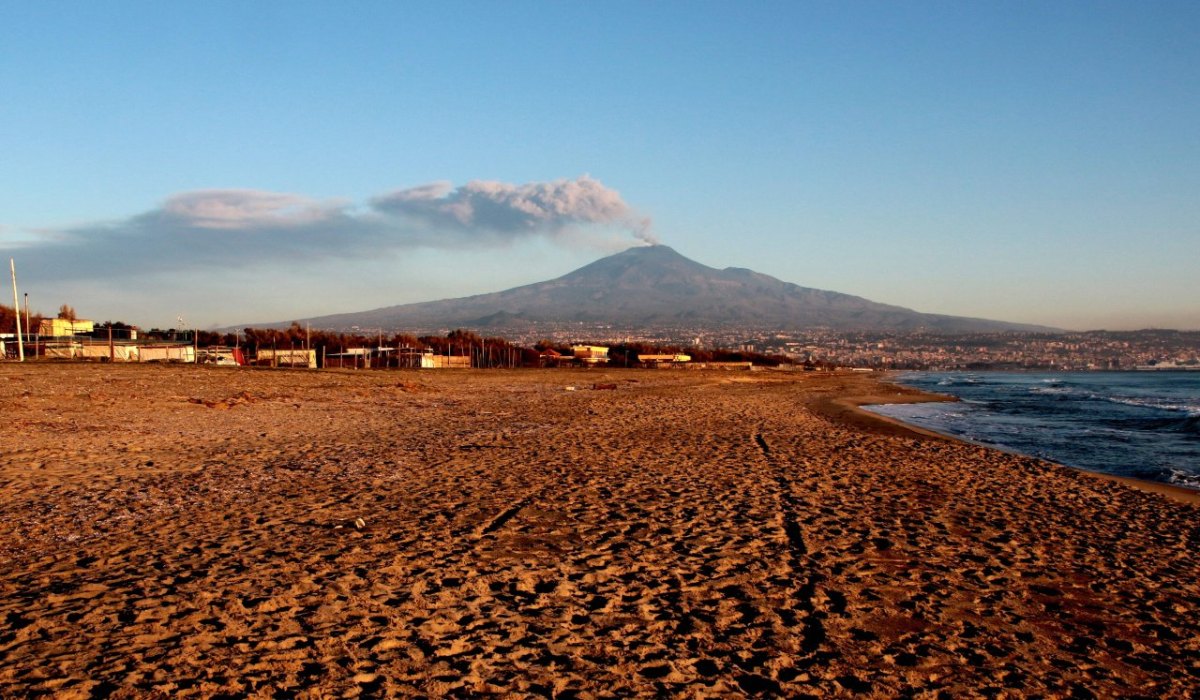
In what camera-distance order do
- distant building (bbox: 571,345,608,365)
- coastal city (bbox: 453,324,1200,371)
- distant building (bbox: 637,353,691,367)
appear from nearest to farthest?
distant building (bbox: 571,345,608,365) < distant building (bbox: 637,353,691,367) < coastal city (bbox: 453,324,1200,371)

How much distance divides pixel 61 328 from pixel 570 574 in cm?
5398

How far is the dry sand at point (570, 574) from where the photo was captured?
4.44m

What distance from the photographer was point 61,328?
47812 millimetres

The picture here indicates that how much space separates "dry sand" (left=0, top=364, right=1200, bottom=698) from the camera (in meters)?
4.44

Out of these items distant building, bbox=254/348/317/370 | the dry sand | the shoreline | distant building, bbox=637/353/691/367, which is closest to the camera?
the dry sand

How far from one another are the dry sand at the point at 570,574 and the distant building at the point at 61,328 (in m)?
39.9

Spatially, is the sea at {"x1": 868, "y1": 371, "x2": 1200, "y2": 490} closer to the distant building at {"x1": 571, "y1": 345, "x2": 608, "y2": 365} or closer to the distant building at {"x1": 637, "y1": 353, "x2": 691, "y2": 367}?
the distant building at {"x1": 571, "y1": 345, "x2": 608, "y2": 365}

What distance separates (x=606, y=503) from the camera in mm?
9055

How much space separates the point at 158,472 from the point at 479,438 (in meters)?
6.10

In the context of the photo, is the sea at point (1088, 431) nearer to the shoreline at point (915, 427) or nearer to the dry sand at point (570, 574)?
the shoreline at point (915, 427)

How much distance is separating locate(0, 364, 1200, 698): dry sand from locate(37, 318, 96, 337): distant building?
39.9 m

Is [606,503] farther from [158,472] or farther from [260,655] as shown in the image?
[158,472]

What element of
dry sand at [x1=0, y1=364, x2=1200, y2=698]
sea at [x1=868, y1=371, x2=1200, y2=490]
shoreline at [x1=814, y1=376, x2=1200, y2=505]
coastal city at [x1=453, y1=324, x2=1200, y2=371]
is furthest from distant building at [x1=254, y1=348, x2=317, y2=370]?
coastal city at [x1=453, y1=324, x2=1200, y2=371]

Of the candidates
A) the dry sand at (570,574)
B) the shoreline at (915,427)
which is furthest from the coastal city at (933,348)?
the dry sand at (570,574)
